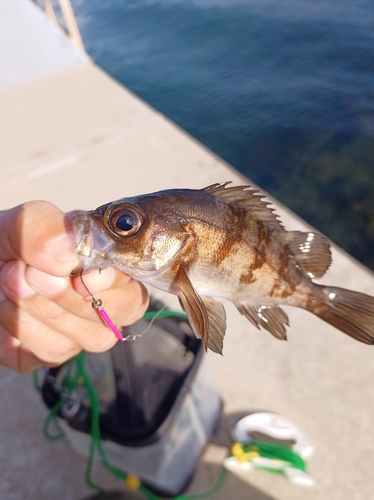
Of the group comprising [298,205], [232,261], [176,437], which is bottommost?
[298,205]

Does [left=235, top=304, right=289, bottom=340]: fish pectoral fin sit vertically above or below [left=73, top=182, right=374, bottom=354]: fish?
below

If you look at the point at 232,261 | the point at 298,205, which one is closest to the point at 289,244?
the point at 232,261

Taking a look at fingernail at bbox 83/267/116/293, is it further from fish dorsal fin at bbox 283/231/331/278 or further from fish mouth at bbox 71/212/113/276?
fish dorsal fin at bbox 283/231/331/278

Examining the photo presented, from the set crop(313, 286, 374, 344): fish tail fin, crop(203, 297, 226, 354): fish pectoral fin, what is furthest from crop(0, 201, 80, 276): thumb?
crop(313, 286, 374, 344): fish tail fin

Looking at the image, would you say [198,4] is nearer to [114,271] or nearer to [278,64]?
[278,64]

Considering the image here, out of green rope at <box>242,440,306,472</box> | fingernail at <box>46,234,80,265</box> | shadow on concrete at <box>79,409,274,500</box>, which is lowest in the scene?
shadow on concrete at <box>79,409,274,500</box>

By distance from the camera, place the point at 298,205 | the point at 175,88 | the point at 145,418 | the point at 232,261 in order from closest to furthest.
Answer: the point at 232,261
the point at 145,418
the point at 298,205
the point at 175,88

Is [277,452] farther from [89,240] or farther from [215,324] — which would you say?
[89,240]
